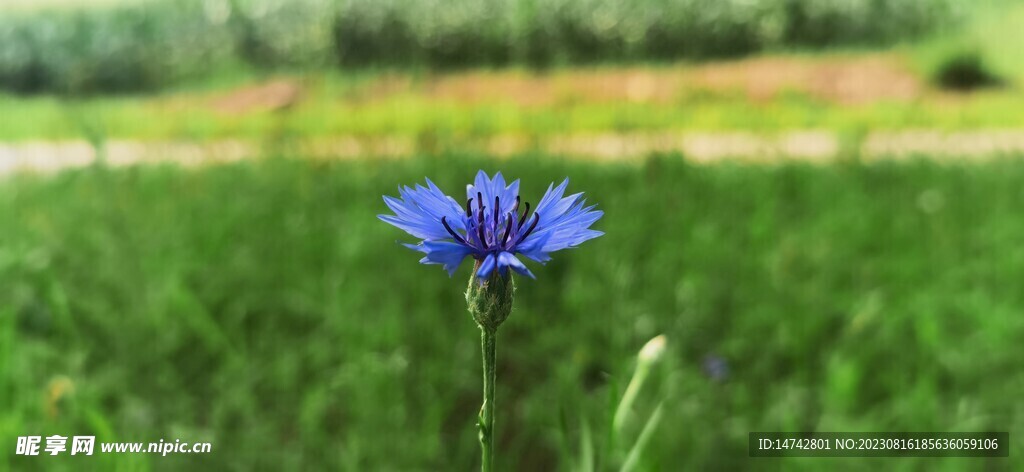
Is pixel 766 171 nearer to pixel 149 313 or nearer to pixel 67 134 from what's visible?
pixel 149 313

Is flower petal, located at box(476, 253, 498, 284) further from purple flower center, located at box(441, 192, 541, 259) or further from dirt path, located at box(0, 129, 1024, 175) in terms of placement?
dirt path, located at box(0, 129, 1024, 175)

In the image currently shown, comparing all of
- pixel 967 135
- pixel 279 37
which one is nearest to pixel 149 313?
pixel 279 37

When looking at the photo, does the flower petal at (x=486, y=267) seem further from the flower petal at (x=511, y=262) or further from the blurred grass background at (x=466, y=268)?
the blurred grass background at (x=466, y=268)

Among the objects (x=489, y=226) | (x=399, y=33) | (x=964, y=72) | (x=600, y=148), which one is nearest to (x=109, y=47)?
(x=399, y=33)

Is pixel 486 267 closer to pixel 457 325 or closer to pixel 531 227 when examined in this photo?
pixel 531 227

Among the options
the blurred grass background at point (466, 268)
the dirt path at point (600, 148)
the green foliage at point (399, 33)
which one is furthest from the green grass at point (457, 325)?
the green foliage at point (399, 33)
